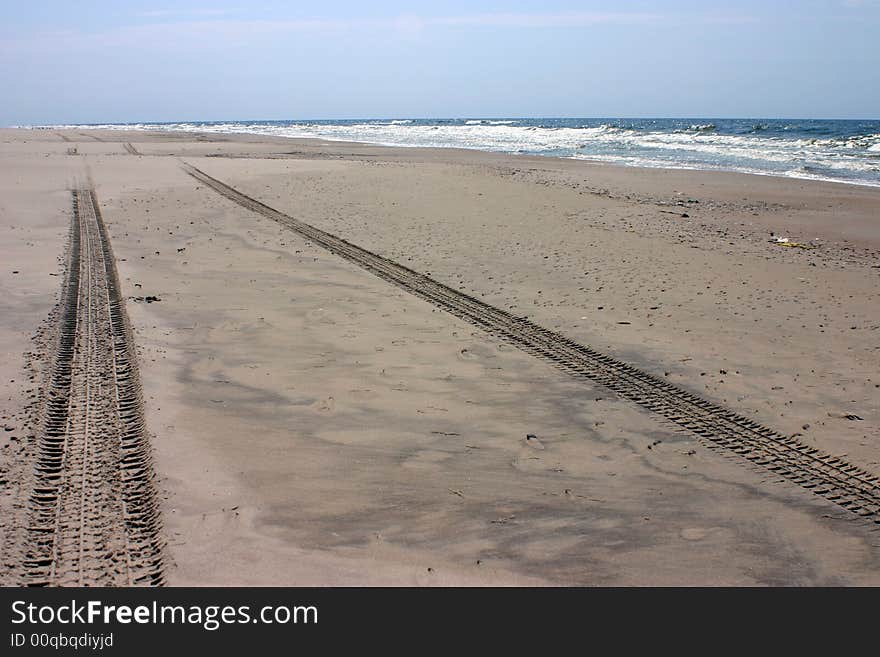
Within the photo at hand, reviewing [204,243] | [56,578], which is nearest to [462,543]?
[56,578]

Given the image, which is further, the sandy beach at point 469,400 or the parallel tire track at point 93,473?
the sandy beach at point 469,400

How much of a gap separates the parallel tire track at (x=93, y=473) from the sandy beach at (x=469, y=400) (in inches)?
3.1

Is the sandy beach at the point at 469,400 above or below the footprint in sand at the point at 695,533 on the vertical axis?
above

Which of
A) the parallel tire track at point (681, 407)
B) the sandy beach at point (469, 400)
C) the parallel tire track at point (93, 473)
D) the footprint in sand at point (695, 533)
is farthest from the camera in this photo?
the parallel tire track at point (681, 407)

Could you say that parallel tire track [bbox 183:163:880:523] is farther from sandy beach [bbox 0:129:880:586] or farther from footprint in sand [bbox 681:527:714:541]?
footprint in sand [bbox 681:527:714:541]

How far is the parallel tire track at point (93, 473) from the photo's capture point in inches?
126

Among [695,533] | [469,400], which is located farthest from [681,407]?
[695,533]

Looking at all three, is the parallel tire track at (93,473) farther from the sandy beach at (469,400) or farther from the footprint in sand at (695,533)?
the footprint in sand at (695,533)

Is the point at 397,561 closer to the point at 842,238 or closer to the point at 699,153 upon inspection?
the point at 842,238

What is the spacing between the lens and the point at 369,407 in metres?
5.16

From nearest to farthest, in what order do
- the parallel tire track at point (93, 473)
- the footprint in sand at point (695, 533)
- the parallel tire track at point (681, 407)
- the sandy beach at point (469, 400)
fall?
1. the parallel tire track at point (93, 473)
2. the sandy beach at point (469, 400)
3. the footprint in sand at point (695, 533)
4. the parallel tire track at point (681, 407)

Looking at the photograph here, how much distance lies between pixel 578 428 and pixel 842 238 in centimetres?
970

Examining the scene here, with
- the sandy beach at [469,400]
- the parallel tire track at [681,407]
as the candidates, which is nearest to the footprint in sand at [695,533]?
the sandy beach at [469,400]

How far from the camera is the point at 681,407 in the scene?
5.36 m
